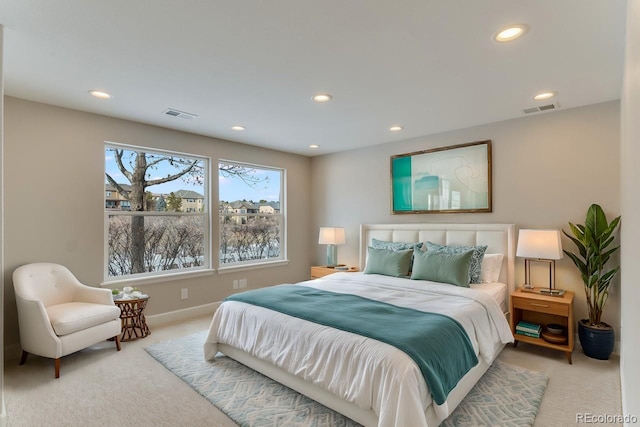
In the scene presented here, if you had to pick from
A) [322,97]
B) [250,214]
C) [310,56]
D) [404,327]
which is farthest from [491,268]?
[250,214]

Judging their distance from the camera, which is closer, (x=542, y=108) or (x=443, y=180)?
(x=542, y=108)

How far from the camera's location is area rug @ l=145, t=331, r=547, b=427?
2.15 metres

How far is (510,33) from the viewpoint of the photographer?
2010 mm

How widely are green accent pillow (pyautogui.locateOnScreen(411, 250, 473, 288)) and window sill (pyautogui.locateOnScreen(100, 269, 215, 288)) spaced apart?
279cm

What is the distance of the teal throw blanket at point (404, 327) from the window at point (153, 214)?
1821 mm

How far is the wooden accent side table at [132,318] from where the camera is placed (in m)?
3.45

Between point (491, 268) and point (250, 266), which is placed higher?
point (491, 268)

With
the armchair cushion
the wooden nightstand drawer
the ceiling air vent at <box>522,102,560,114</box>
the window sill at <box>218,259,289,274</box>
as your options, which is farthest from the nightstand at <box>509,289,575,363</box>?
the armchair cushion

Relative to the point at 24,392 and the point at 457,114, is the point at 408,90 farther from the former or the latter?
the point at 24,392

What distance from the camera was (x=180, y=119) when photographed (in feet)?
12.3

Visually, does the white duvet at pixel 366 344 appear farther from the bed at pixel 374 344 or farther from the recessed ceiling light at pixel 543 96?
the recessed ceiling light at pixel 543 96

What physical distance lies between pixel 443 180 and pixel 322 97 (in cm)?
212

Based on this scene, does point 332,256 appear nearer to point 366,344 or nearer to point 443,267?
point 443,267

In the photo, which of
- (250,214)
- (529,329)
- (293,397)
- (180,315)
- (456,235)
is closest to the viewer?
(293,397)
